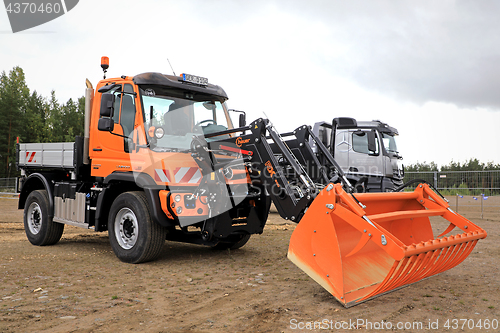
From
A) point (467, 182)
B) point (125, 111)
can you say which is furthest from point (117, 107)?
→ point (467, 182)

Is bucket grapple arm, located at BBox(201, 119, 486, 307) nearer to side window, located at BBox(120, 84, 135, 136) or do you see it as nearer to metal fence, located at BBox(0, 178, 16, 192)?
side window, located at BBox(120, 84, 135, 136)

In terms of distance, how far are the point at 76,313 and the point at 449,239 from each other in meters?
3.83

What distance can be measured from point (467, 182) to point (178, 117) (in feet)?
50.1

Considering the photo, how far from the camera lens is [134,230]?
5.77 metres

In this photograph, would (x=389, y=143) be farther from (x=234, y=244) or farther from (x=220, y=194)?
(x=220, y=194)

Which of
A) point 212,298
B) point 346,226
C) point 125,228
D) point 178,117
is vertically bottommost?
point 212,298

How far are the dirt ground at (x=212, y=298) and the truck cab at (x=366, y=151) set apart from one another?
534 cm

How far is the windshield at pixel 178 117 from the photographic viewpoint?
19.1 feet

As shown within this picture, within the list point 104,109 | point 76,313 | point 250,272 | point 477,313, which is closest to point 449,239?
point 477,313

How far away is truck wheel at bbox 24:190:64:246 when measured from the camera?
763cm

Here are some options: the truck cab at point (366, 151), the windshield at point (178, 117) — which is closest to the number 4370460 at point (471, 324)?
the windshield at point (178, 117)

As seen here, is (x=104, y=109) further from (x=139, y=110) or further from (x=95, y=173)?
(x=95, y=173)

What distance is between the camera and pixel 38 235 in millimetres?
7805

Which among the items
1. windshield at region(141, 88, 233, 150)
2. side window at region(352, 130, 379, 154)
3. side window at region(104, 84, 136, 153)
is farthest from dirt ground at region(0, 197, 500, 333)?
side window at region(352, 130, 379, 154)
